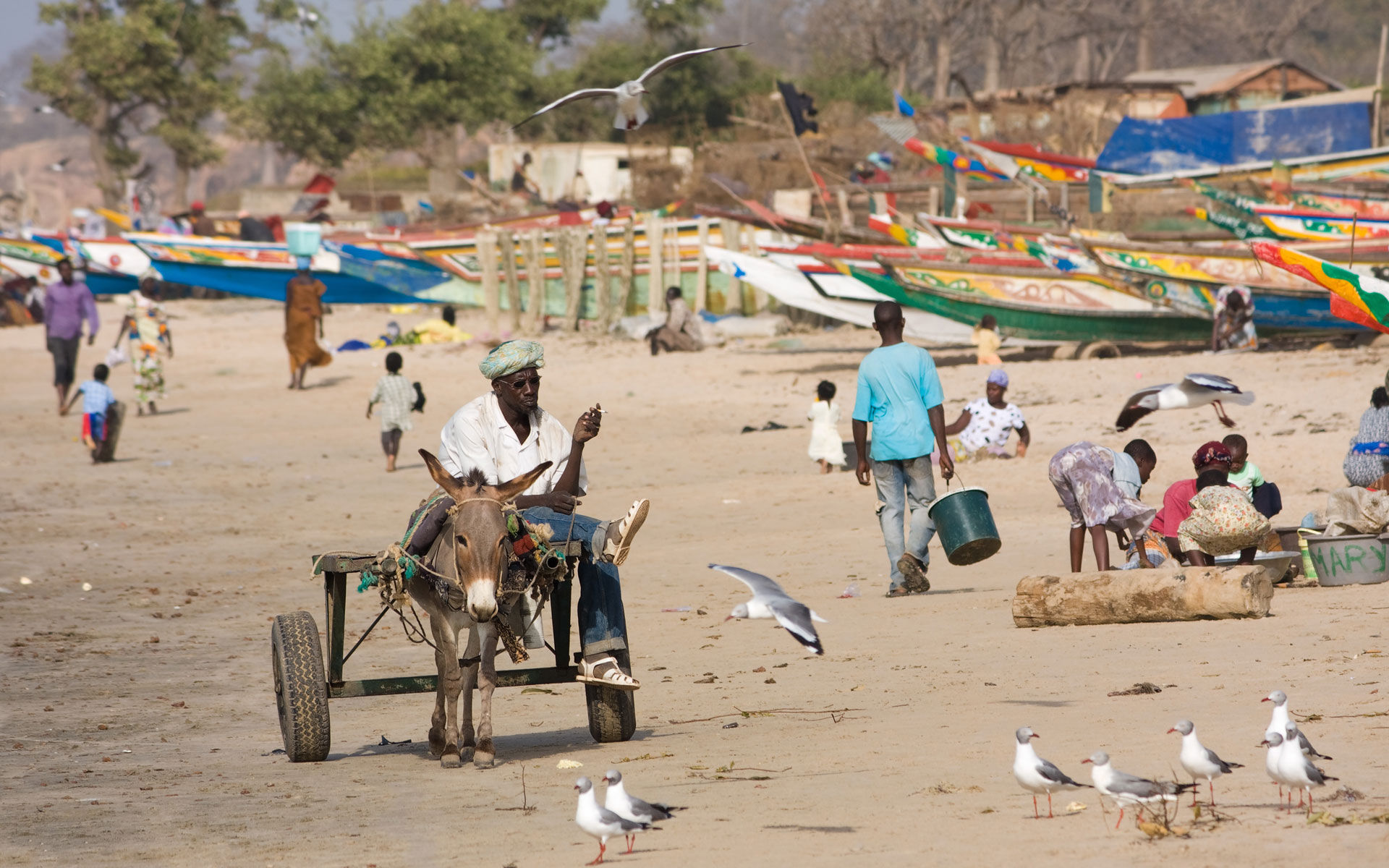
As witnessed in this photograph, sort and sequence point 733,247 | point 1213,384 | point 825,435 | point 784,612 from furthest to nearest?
point 733,247, point 825,435, point 1213,384, point 784,612

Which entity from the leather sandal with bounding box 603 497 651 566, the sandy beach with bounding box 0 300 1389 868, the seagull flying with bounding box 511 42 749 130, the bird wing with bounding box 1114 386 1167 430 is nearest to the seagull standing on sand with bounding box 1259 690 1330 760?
the sandy beach with bounding box 0 300 1389 868

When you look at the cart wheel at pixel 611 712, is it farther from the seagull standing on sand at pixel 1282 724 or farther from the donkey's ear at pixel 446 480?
the seagull standing on sand at pixel 1282 724

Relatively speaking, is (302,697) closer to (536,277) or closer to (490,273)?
(536,277)

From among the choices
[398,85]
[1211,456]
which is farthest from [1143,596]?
[398,85]

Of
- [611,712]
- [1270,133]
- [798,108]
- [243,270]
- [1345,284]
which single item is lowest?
[611,712]

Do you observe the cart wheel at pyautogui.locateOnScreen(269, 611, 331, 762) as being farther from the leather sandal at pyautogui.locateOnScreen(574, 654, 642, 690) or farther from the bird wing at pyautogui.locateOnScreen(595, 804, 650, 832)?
the bird wing at pyautogui.locateOnScreen(595, 804, 650, 832)

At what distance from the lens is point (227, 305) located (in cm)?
3884

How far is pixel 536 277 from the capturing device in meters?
30.9

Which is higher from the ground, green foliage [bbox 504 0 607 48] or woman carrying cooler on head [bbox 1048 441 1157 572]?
green foliage [bbox 504 0 607 48]

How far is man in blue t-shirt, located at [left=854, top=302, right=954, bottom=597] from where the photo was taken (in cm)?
938

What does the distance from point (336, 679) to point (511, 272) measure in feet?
83.7

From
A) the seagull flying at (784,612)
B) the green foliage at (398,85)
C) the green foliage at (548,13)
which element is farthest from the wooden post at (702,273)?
the green foliage at (548,13)

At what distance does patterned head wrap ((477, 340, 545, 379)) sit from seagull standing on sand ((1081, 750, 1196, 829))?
2.71m

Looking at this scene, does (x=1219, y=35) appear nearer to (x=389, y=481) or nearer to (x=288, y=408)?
(x=288, y=408)
